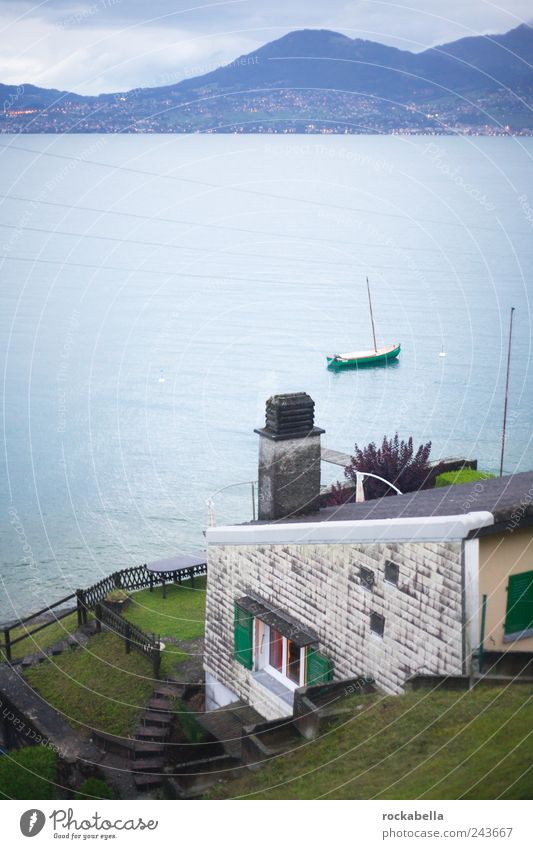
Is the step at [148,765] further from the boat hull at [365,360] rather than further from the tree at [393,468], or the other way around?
the boat hull at [365,360]

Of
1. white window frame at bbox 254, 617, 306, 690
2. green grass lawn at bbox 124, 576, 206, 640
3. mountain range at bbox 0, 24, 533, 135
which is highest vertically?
mountain range at bbox 0, 24, 533, 135

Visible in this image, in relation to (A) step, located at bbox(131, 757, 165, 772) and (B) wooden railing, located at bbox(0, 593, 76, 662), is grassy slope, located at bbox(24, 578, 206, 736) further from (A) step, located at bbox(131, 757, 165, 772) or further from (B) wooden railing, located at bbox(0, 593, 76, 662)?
(A) step, located at bbox(131, 757, 165, 772)

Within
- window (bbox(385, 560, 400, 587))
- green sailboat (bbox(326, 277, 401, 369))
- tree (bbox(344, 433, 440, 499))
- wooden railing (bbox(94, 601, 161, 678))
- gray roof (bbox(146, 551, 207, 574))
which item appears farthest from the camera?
green sailboat (bbox(326, 277, 401, 369))

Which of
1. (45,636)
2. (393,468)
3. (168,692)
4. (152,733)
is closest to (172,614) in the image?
(45,636)

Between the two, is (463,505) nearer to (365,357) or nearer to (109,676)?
(109,676)

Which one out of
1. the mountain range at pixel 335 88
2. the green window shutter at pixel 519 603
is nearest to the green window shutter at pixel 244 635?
the green window shutter at pixel 519 603

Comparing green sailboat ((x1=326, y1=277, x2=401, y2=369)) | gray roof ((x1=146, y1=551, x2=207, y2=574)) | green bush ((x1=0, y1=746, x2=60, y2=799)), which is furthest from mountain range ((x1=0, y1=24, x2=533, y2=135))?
green bush ((x1=0, y1=746, x2=60, y2=799))

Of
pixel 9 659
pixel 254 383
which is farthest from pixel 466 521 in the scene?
pixel 254 383
